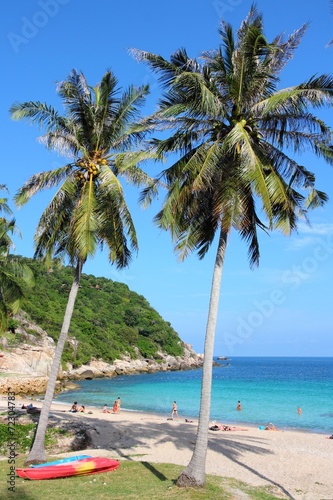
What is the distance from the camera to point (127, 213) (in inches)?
575

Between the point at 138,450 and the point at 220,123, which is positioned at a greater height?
the point at 220,123

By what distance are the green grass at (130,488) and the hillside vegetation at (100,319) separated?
4696 centimetres

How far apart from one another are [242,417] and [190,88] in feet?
108

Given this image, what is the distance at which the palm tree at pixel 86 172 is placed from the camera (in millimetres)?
14281

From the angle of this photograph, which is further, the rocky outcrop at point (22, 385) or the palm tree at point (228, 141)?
the rocky outcrop at point (22, 385)

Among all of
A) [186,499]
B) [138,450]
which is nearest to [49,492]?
[186,499]

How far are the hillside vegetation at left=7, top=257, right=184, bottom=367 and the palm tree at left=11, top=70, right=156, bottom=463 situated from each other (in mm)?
43746

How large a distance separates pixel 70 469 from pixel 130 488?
1924 millimetres

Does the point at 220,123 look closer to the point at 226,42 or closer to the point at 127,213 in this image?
the point at 226,42

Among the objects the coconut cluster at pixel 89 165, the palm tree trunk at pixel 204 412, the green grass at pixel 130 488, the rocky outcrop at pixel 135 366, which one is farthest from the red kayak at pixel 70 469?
the rocky outcrop at pixel 135 366

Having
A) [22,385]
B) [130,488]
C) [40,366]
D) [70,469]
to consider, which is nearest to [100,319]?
[40,366]

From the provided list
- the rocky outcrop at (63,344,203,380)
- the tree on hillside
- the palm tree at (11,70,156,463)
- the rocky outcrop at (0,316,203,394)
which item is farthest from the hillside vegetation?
the palm tree at (11,70,156,463)

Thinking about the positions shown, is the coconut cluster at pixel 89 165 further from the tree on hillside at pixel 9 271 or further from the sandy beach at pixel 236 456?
the sandy beach at pixel 236 456

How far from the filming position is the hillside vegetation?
67.8 metres
